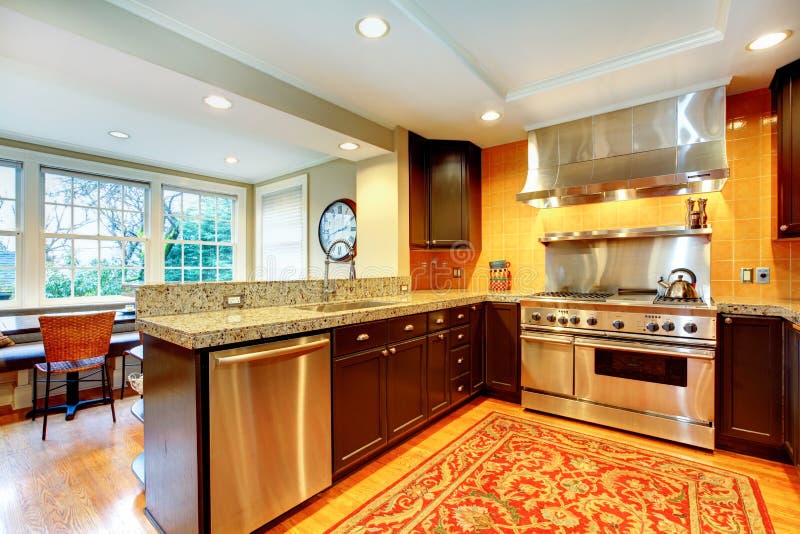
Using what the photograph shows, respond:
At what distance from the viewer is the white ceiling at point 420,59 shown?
1.82 m

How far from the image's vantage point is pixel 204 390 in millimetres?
1416

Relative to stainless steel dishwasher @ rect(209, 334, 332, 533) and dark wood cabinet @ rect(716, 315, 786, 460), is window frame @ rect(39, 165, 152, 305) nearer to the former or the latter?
stainless steel dishwasher @ rect(209, 334, 332, 533)

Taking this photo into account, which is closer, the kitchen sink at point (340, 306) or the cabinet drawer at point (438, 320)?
the kitchen sink at point (340, 306)

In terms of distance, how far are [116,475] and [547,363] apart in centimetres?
290

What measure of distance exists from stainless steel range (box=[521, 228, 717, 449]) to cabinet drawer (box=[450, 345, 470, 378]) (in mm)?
454

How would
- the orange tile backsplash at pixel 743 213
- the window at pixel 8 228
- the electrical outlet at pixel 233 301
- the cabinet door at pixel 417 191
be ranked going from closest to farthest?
the electrical outlet at pixel 233 301
the orange tile backsplash at pixel 743 213
the cabinet door at pixel 417 191
the window at pixel 8 228

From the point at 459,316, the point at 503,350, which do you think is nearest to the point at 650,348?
the point at 503,350

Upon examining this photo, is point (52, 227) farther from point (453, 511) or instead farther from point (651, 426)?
point (651, 426)

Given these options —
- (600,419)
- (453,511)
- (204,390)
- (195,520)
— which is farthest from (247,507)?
(600,419)

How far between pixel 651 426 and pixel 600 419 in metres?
0.30

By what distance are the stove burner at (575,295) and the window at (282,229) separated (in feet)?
9.76

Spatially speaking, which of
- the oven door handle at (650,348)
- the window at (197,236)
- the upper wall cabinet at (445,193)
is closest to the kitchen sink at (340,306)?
the upper wall cabinet at (445,193)

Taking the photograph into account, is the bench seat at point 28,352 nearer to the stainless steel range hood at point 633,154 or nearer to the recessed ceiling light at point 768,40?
the stainless steel range hood at point 633,154

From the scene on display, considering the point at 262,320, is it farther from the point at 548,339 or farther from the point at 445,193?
the point at 445,193
